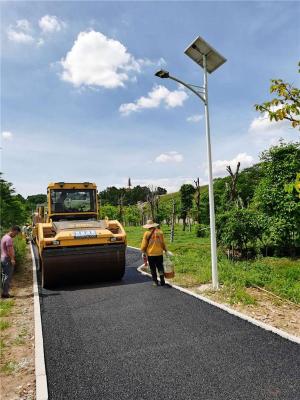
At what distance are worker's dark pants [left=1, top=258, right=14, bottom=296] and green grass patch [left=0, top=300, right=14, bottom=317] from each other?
58 cm

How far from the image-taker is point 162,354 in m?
4.96

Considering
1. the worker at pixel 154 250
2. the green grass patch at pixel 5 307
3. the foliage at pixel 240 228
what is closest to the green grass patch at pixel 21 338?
the green grass patch at pixel 5 307

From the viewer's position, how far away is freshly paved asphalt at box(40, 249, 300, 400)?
402cm

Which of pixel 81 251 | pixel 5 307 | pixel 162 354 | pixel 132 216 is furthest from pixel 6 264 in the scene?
pixel 132 216

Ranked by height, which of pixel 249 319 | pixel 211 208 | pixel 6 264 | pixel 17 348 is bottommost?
pixel 17 348

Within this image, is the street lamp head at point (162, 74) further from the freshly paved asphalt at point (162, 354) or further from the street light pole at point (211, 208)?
the freshly paved asphalt at point (162, 354)

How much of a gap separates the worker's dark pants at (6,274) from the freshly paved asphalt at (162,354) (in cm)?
218

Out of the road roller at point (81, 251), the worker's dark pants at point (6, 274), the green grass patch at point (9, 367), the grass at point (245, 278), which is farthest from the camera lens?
the road roller at point (81, 251)

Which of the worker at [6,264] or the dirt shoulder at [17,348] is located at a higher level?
the worker at [6,264]

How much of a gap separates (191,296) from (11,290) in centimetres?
541

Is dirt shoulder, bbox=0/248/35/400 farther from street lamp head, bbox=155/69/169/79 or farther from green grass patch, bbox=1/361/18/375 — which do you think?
street lamp head, bbox=155/69/169/79

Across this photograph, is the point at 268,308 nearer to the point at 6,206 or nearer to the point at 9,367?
the point at 9,367

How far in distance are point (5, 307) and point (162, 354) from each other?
4.74m

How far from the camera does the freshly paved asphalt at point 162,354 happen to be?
4020 mm
